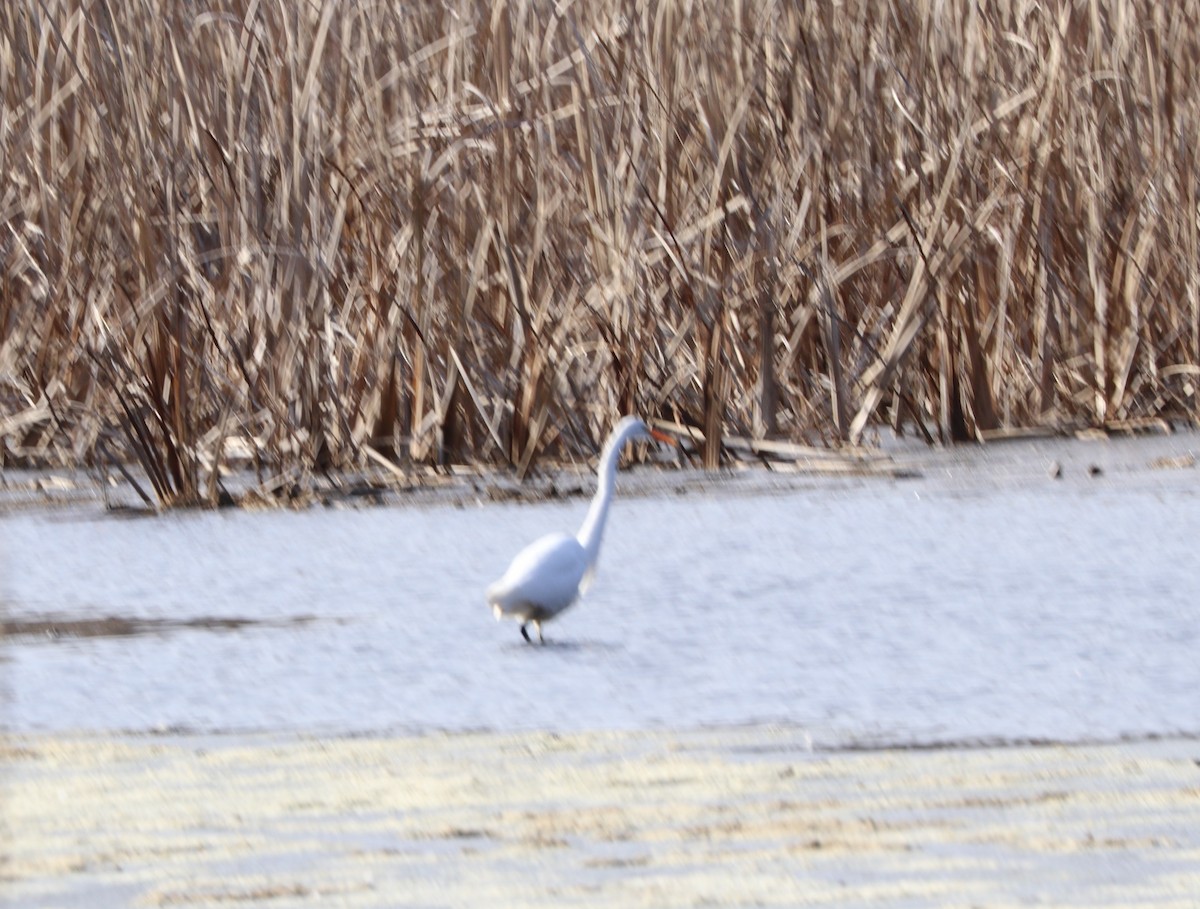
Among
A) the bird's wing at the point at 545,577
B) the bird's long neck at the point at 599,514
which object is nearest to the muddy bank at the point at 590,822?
the bird's wing at the point at 545,577

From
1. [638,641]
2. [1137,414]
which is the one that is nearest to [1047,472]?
[1137,414]

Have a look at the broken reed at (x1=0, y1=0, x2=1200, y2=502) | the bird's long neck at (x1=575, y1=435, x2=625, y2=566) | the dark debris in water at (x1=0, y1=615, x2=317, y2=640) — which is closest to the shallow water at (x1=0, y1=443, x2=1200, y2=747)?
the dark debris in water at (x1=0, y1=615, x2=317, y2=640)

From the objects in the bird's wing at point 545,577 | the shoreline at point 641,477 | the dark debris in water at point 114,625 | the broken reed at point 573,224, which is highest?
the broken reed at point 573,224

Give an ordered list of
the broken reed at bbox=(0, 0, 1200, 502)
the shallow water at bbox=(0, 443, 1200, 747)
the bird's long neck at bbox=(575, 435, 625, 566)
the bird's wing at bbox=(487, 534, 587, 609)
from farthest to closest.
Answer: the broken reed at bbox=(0, 0, 1200, 502)
the bird's long neck at bbox=(575, 435, 625, 566)
the bird's wing at bbox=(487, 534, 587, 609)
the shallow water at bbox=(0, 443, 1200, 747)

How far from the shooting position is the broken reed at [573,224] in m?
5.23

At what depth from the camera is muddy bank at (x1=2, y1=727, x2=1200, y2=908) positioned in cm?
206

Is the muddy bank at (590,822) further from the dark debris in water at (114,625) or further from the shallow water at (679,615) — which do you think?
the dark debris in water at (114,625)

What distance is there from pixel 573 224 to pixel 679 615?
2134 millimetres

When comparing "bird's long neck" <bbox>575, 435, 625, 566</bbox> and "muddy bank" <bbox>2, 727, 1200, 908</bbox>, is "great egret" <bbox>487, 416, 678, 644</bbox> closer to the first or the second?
"bird's long neck" <bbox>575, 435, 625, 566</bbox>

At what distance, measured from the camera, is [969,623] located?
11.5 ft

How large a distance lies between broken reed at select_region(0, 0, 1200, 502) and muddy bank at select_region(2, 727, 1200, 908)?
2.40m

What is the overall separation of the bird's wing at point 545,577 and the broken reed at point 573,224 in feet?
5.18

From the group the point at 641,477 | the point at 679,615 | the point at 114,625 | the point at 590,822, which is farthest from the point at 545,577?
the point at 641,477

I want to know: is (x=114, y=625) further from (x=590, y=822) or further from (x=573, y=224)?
(x=573, y=224)
